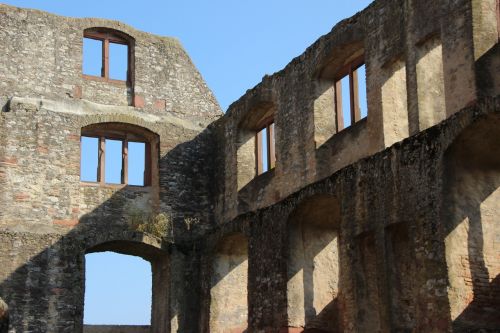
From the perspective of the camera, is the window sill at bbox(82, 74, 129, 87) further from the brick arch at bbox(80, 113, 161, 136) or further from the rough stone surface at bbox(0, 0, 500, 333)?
the brick arch at bbox(80, 113, 161, 136)

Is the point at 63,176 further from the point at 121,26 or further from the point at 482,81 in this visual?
the point at 482,81

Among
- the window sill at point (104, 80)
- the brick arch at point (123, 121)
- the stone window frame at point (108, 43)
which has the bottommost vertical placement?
the brick arch at point (123, 121)

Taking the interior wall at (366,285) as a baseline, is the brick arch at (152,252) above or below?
above

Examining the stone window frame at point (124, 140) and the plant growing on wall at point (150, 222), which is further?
the stone window frame at point (124, 140)

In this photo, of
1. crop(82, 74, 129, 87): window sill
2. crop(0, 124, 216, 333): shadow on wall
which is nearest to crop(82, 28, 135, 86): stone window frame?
crop(82, 74, 129, 87): window sill

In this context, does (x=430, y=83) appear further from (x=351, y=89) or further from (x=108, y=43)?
(x=108, y=43)

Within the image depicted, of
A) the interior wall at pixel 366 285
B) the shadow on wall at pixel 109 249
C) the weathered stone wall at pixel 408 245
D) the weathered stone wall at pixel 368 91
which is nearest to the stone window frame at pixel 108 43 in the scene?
the shadow on wall at pixel 109 249

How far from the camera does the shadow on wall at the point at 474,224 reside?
32.3ft

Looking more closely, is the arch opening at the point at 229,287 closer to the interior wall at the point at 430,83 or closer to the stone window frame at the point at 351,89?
the stone window frame at the point at 351,89

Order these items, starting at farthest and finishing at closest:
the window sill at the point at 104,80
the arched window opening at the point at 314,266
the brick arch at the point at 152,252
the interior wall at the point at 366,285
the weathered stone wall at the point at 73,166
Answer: the window sill at the point at 104,80 → the brick arch at the point at 152,252 → the weathered stone wall at the point at 73,166 → the arched window opening at the point at 314,266 → the interior wall at the point at 366,285

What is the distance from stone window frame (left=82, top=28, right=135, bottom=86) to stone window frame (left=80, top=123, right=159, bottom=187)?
1.01 m

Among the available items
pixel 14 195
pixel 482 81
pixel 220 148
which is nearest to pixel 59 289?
pixel 14 195

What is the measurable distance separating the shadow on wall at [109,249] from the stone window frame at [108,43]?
1.83 meters

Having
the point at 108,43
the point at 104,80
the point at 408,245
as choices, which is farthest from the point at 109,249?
the point at 408,245
